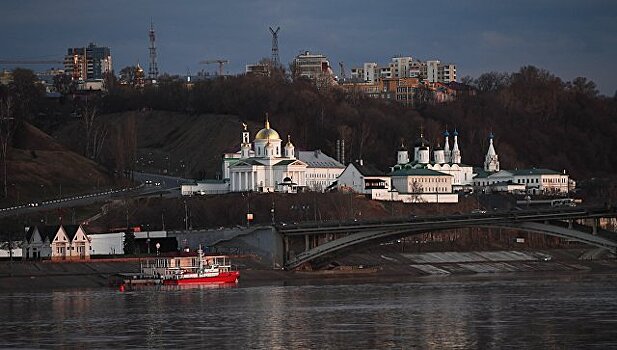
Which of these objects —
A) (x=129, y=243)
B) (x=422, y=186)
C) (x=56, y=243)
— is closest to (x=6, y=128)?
(x=422, y=186)

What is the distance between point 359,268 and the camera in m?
110

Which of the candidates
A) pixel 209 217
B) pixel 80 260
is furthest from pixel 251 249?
pixel 209 217

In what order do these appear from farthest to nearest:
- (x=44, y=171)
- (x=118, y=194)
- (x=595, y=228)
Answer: (x=44, y=171) → (x=118, y=194) → (x=595, y=228)

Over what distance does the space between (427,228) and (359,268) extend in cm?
1488

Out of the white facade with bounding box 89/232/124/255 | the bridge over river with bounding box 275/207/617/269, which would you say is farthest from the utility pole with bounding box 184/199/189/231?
the bridge over river with bounding box 275/207/617/269

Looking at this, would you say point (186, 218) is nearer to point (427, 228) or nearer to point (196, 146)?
point (427, 228)

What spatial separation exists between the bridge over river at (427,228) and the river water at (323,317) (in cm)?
319

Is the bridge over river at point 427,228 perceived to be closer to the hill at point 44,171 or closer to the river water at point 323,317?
the river water at point 323,317

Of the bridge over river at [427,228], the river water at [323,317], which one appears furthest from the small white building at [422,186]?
the river water at [323,317]

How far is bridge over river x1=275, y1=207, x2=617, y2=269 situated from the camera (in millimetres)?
87562

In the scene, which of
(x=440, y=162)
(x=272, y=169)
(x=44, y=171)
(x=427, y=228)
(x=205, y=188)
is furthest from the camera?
(x=440, y=162)

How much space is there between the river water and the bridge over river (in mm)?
3189

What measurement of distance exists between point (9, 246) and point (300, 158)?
64.5 meters

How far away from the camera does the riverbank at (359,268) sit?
95319 millimetres
